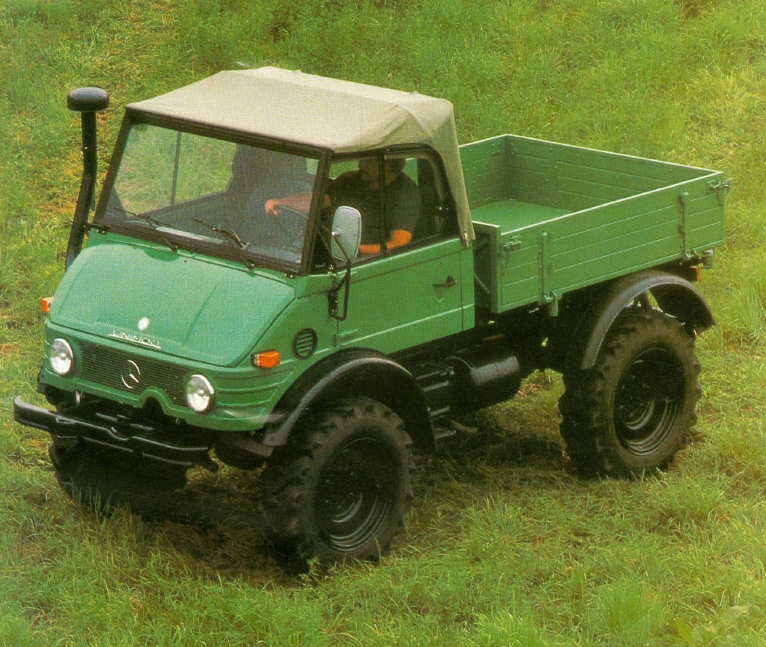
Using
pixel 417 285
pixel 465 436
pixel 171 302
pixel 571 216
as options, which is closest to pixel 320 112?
pixel 417 285

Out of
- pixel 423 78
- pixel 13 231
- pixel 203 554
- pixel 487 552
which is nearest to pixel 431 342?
pixel 487 552

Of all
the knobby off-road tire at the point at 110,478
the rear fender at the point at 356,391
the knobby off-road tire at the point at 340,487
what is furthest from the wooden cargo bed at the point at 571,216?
the knobby off-road tire at the point at 110,478

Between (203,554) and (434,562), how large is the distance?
1.08 meters

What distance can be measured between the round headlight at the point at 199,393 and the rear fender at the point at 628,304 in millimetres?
2251

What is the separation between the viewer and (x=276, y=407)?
18.9 ft

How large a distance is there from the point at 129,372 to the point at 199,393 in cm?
39

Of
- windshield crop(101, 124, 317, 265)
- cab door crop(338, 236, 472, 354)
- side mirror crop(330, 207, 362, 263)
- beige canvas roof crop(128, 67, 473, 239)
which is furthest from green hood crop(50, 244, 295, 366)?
beige canvas roof crop(128, 67, 473, 239)

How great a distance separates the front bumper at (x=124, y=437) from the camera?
18.3 ft

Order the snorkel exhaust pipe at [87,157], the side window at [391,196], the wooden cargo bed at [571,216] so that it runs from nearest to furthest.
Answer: the side window at [391,196]
the snorkel exhaust pipe at [87,157]
the wooden cargo bed at [571,216]

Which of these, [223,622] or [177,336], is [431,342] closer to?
[177,336]

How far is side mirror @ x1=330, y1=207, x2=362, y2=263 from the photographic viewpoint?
566 cm

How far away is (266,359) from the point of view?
221 inches

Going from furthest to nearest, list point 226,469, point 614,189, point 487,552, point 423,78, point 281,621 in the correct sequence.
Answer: point 423,78 → point 614,189 → point 226,469 → point 487,552 → point 281,621

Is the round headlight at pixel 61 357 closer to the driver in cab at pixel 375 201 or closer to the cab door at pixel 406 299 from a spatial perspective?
the driver in cab at pixel 375 201
